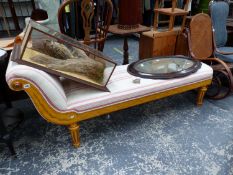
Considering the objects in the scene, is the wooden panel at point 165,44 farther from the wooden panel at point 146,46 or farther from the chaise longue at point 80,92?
the chaise longue at point 80,92

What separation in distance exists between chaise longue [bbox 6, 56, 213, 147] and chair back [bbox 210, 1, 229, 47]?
0.79 metres

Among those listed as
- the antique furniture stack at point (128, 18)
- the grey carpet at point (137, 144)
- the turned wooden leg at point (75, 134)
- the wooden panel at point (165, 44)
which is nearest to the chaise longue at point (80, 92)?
the turned wooden leg at point (75, 134)

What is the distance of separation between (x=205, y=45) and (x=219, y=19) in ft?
1.45

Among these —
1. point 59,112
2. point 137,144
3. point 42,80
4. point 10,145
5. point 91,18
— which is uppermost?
point 91,18

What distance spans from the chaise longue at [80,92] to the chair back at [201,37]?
1.15 ft

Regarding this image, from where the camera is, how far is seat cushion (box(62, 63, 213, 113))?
145 centimetres

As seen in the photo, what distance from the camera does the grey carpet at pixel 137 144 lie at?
4.66 ft

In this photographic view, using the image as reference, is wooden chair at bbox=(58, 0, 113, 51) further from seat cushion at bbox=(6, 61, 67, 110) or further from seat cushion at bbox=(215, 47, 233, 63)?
seat cushion at bbox=(215, 47, 233, 63)

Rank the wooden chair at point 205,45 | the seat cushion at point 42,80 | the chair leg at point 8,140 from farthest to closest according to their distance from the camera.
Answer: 1. the wooden chair at point 205,45
2. the chair leg at point 8,140
3. the seat cushion at point 42,80

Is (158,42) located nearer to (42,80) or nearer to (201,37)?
(201,37)

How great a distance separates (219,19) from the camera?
2396 millimetres

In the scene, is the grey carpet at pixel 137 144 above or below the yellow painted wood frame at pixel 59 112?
below

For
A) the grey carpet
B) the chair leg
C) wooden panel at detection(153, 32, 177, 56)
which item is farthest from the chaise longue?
wooden panel at detection(153, 32, 177, 56)

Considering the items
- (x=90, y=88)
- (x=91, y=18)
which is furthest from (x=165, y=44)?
(x=90, y=88)
